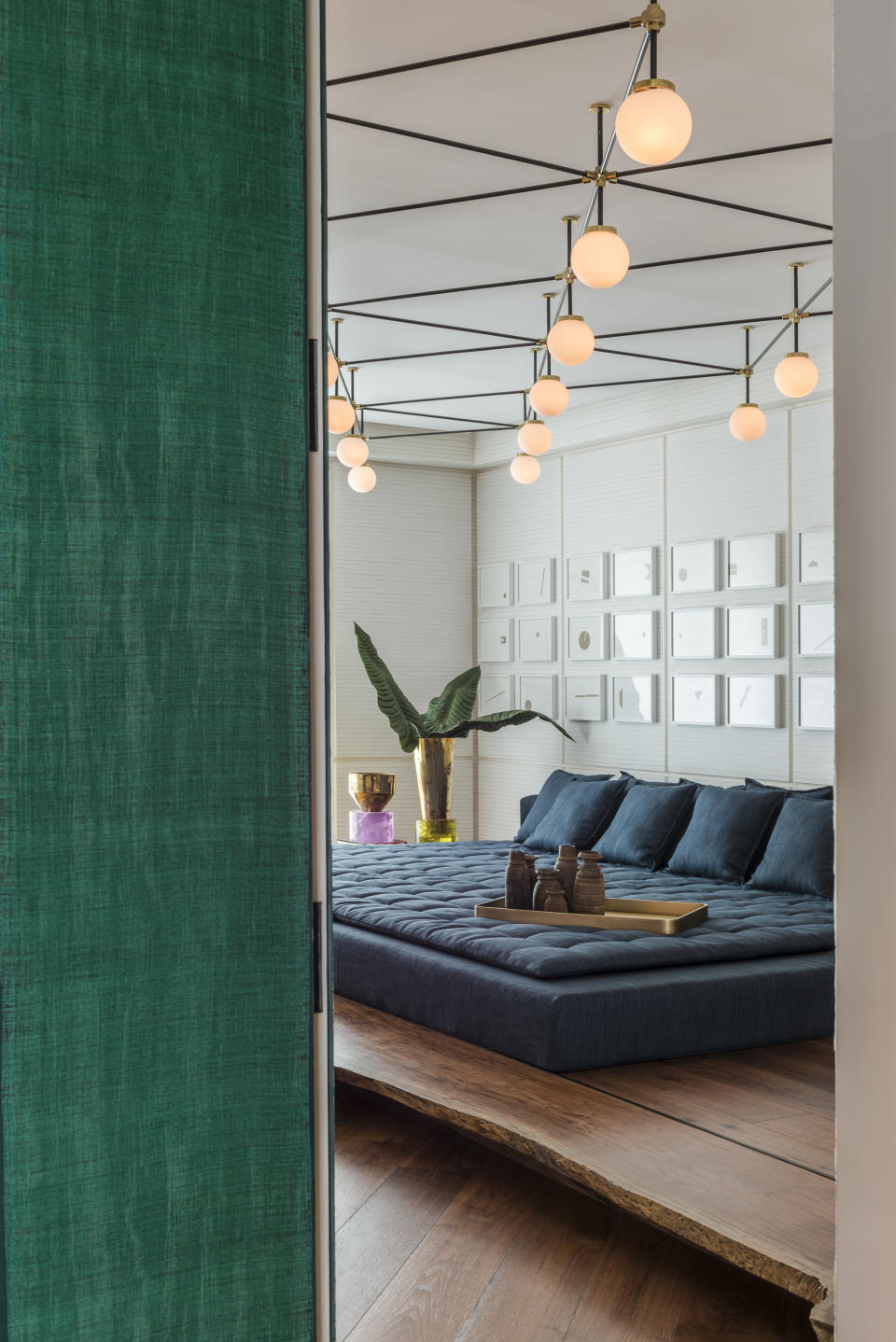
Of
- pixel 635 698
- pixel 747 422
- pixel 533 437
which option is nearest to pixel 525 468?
pixel 533 437

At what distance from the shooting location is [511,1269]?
9.01 feet

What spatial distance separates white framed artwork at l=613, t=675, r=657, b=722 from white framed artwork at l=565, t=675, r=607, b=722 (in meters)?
0.12

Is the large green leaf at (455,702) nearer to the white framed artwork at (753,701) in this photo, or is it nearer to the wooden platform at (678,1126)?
the white framed artwork at (753,701)

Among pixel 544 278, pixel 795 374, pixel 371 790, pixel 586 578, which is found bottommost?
pixel 371 790

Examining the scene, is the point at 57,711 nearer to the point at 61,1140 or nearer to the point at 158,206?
the point at 61,1140

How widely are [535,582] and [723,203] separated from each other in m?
4.40

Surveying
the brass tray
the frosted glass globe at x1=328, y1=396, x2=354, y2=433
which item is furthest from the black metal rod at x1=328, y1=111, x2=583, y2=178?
the brass tray

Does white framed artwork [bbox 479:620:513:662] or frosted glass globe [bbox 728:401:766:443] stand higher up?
frosted glass globe [bbox 728:401:766:443]

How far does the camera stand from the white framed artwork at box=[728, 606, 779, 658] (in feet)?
22.1

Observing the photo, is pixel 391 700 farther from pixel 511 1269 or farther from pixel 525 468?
pixel 511 1269

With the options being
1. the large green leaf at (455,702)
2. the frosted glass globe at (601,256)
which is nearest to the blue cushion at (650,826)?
the large green leaf at (455,702)

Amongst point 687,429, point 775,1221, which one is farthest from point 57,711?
point 687,429

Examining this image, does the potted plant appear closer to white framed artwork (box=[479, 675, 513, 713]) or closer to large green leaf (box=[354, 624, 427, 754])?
large green leaf (box=[354, 624, 427, 754])

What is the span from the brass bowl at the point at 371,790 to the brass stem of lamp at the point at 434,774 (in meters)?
0.22
